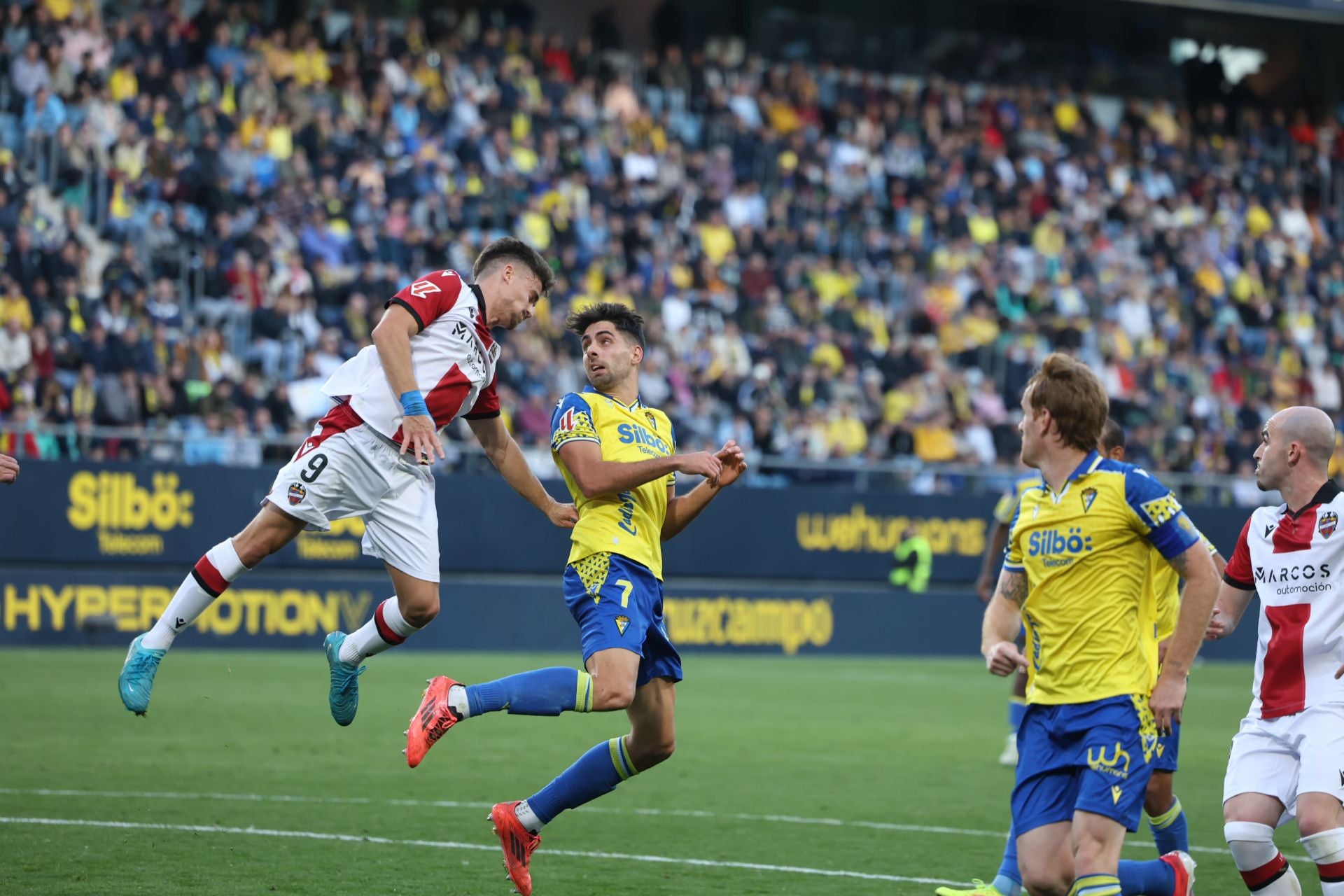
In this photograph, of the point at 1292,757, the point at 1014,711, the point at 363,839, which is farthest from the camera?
the point at 1014,711

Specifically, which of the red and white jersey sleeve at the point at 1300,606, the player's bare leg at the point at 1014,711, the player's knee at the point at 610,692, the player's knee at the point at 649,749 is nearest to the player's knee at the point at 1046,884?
the red and white jersey sleeve at the point at 1300,606

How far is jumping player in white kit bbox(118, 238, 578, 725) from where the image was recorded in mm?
8258

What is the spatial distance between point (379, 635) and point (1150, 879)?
3776 mm

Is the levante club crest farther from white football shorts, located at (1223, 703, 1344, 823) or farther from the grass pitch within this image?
the grass pitch

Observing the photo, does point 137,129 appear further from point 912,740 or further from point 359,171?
point 912,740

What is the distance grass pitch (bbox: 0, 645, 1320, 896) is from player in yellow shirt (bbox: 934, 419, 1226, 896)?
63cm

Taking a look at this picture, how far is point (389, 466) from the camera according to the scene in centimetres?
845

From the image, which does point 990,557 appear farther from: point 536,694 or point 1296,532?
point 536,694

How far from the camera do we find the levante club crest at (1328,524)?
6.79m

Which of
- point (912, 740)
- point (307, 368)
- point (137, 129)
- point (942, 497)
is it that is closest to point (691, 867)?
point (912, 740)

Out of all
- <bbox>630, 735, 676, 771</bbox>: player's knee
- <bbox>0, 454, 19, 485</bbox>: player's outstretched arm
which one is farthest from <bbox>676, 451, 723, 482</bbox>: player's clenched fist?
<bbox>0, 454, 19, 485</bbox>: player's outstretched arm

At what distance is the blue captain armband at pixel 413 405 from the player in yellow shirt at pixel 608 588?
24.1 inches

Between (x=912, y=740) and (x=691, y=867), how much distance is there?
6.39m

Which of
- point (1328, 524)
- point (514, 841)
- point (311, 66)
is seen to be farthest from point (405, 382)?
Answer: point (311, 66)
